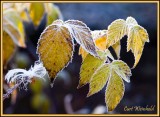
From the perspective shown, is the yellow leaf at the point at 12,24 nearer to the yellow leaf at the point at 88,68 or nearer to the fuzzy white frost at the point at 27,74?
the fuzzy white frost at the point at 27,74

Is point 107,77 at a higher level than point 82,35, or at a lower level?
lower

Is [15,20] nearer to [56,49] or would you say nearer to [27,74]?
[27,74]

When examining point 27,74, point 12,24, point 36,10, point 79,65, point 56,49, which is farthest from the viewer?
point 79,65

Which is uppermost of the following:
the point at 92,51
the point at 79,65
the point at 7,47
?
the point at 92,51

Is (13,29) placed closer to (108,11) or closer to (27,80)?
(27,80)

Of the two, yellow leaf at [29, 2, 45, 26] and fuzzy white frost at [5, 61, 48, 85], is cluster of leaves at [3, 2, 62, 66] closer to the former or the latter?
yellow leaf at [29, 2, 45, 26]

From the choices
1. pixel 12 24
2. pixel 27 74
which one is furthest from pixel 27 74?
pixel 12 24
